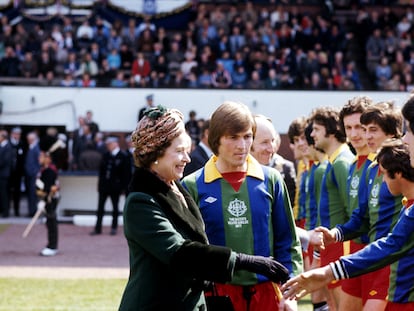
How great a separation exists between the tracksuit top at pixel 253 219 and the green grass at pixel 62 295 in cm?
511

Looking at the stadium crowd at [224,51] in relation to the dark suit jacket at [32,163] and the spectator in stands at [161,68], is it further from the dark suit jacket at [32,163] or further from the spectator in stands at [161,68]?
the dark suit jacket at [32,163]

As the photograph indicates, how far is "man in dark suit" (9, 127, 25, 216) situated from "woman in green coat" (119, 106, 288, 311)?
1871 centimetres

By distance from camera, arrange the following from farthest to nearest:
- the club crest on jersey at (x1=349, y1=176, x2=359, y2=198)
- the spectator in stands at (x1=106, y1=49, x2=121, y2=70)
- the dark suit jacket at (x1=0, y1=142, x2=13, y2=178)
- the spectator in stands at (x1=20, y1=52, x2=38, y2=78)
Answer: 1. the spectator in stands at (x1=106, y1=49, x2=121, y2=70)
2. the spectator in stands at (x1=20, y1=52, x2=38, y2=78)
3. the dark suit jacket at (x1=0, y1=142, x2=13, y2=178)
4. the club crest on jersey at (x1=349, y1=176, x2=359, y2=198)

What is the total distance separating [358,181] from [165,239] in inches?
130

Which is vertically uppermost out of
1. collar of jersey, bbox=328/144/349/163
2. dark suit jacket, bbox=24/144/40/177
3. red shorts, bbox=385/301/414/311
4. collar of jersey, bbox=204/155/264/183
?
collar of jersey, bbox=204/155/264/183

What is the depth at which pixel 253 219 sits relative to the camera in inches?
214

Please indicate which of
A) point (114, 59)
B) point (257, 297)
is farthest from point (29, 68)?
point (257, 297)

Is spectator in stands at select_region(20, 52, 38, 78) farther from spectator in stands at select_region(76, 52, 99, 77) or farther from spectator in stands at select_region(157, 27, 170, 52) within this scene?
spectator in stands at select_region(157, 27, 170, 52)

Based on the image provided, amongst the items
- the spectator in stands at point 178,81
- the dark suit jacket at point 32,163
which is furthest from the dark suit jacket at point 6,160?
the spectator in stands at point 178,81

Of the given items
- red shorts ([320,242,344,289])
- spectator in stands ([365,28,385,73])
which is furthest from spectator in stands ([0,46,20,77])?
red shorts ([320,242,344,289])

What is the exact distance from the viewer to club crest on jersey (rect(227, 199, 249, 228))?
545cm

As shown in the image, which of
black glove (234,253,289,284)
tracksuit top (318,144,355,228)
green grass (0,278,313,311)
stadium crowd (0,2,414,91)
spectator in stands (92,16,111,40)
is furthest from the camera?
spectator in stands (92,16,111,40)

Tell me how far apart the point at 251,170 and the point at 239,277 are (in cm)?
66

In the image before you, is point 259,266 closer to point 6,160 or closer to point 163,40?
point 6,160
